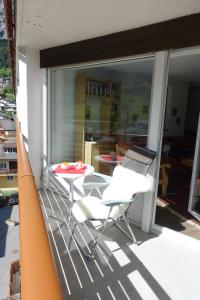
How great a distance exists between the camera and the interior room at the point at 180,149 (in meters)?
3.52

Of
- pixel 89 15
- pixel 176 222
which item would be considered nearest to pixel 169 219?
pixel 176 222

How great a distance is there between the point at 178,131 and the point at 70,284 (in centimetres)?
701

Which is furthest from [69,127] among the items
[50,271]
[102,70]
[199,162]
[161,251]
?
[50,271]

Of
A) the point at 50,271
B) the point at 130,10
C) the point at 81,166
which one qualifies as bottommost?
the point at 81,166

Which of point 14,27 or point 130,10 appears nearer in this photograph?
point 130,10

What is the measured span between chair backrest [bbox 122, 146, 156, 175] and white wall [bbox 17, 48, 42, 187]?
6.85ft

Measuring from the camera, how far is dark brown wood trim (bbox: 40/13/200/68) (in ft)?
8.33

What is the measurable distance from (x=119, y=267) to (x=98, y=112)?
2.67m

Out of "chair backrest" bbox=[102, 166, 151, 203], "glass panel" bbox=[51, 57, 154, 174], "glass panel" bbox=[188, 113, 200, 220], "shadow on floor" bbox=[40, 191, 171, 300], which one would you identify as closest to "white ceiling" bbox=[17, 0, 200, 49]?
"glass panel" bbox=[51, 57, 154, 174]

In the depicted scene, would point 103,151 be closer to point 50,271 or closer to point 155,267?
point 155,267

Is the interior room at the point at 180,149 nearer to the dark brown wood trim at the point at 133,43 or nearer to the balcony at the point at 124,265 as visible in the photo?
the dark brown wood trim at the point at 133,43

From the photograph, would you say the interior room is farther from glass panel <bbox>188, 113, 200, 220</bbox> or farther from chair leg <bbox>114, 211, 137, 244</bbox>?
chair leg <bbox>114, 211, 137, 244</bbox>

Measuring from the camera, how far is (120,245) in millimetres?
2951

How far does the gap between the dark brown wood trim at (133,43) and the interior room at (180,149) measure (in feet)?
0.59
